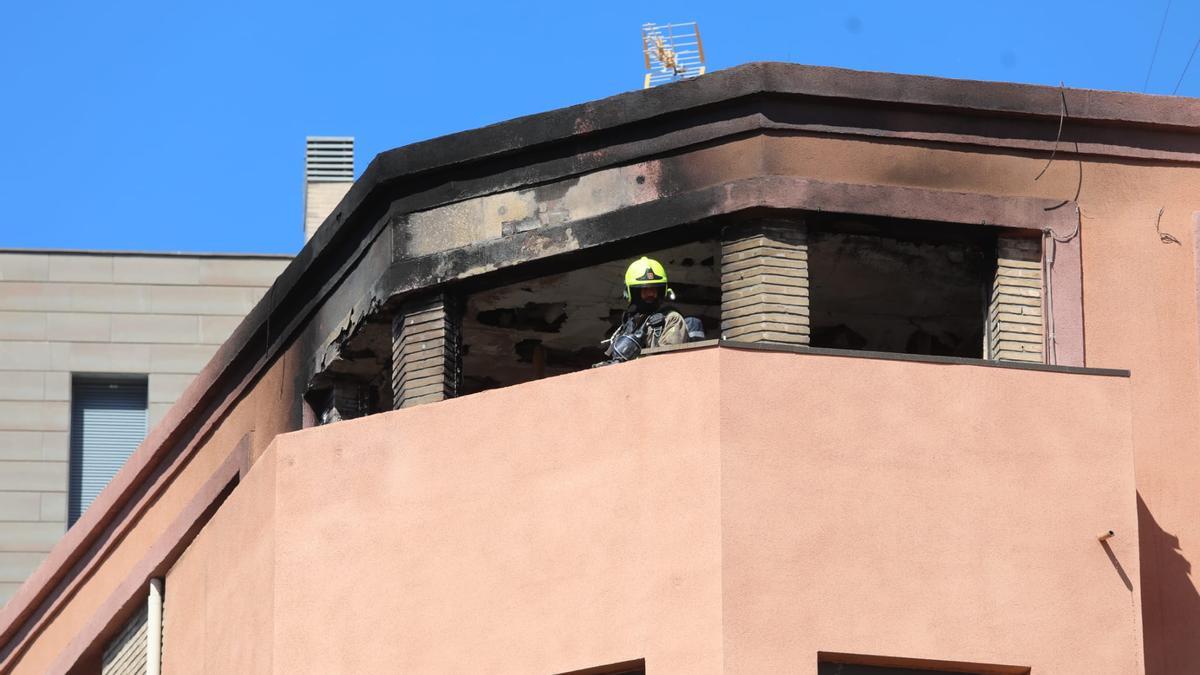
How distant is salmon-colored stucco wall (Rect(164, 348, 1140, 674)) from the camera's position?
55.6ft

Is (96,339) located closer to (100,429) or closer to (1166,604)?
(100,429)

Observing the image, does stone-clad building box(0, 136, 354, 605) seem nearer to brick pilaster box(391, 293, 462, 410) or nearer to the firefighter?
brick pilaster box(391, 293, 462, 410)

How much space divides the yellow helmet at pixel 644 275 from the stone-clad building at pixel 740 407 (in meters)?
0.36

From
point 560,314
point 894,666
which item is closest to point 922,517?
point 894,666

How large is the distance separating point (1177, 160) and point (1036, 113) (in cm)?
115

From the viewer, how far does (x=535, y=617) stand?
1758 cm

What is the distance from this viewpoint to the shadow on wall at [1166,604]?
18188 millimetres

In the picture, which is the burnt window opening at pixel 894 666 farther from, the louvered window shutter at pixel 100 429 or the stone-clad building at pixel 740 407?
the louvered window shutter at pixel 100 429

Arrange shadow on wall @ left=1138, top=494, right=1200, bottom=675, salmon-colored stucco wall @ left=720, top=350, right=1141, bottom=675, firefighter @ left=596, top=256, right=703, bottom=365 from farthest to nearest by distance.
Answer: firefighter @ left=596, top=256, right=703, bottom=365 → shadow on wall @ left=1138, top=494, right=1200, bottom=675 → salmon-colored stucco wall @ left=720, top=350, right=1141, bottom=675

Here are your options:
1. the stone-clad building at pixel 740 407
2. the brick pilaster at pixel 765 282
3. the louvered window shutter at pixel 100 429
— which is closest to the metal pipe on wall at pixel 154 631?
the stone-clad building at pixel 740 407

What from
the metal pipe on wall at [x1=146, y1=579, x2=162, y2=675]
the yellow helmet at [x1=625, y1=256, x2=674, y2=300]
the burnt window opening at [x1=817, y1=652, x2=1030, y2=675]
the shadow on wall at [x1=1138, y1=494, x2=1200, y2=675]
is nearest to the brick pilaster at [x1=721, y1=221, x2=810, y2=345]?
the yellow helmet at [x1=625, y1=256, x2=674, y2=300]

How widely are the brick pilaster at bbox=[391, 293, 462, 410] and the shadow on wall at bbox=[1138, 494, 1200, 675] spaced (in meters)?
5.19

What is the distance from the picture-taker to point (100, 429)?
3669 centimetres

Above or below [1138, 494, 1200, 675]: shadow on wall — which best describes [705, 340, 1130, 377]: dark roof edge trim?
above
